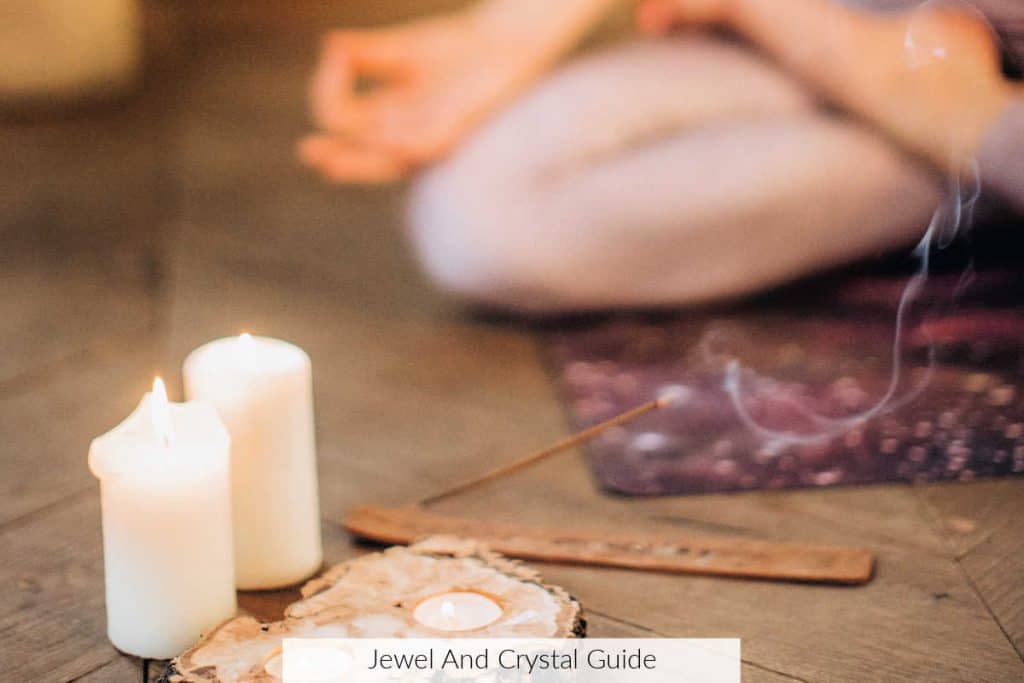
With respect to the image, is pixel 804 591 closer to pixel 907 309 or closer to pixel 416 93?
pixel 907 309

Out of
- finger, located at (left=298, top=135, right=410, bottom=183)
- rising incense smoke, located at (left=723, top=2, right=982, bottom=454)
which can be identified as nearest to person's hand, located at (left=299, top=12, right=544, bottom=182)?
finger, located at (left=298, top=135, right=410, bottom=183)

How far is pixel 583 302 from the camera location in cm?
138

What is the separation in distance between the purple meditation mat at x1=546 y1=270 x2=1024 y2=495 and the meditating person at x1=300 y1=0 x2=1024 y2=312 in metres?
0.06

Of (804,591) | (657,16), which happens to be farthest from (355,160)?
(804,591)

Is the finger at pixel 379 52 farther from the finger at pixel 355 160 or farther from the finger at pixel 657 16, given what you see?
the finger at pixel 657 16

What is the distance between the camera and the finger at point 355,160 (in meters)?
1.50

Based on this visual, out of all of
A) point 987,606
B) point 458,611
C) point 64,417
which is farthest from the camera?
point 64,417

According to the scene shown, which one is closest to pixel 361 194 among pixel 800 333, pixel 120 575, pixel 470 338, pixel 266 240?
pixel 266 240

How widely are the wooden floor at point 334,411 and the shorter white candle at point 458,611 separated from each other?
11 cm

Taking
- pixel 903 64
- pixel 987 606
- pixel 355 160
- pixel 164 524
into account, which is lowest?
pixel 987 606

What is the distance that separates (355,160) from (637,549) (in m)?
0.79

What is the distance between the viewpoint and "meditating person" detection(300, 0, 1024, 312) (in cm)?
136

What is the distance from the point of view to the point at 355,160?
61.7 inches

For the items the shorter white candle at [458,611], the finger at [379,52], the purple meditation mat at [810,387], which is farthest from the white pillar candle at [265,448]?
the finger at [379,52]
